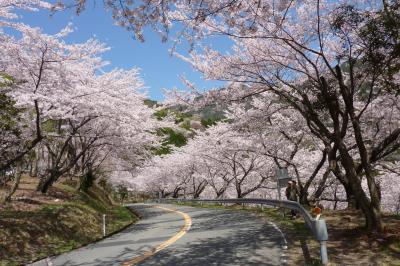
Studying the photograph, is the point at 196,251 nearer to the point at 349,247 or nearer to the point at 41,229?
the point at 349,247

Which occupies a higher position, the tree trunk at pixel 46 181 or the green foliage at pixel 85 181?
the green foliage at pixel 85 181

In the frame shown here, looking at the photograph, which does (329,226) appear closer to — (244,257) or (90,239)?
(244,257)

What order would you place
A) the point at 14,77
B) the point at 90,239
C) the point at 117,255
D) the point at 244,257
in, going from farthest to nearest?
the point at 90,239 < the point at 14,77 < the point at 117,255 < the point at 244,257

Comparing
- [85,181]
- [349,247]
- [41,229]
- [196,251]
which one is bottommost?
[196,251]

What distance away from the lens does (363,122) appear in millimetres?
19953

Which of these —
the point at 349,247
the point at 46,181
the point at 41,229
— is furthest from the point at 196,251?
the point at 46,181

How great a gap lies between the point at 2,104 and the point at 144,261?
8.36 m

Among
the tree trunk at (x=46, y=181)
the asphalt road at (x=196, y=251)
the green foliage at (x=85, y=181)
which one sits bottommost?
the asphalt road at (x=196, y=251)

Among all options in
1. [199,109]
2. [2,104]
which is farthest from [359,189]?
[2,104]

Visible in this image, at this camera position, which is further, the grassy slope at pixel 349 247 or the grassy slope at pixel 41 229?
the grassy slope at pixel 41 229

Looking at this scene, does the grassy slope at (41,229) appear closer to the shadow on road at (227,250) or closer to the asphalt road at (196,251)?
the asphalt road at (196,251)

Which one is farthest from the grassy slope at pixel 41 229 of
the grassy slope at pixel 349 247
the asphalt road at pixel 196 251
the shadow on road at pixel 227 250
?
the grassy slope at pixel 349 247

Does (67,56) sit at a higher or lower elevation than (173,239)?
higher

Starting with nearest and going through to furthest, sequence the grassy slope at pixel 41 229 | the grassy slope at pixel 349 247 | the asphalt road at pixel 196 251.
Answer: the grassy slope at pixel 349 247 → the asphalt road at pixel 196 251 → the grassy slope at pixel 41 229
